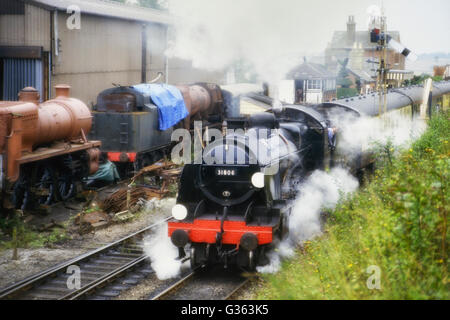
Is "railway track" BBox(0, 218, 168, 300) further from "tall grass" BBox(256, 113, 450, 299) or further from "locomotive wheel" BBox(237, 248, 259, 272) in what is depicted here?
"tall grass" BBox(256, 113, 450, 299)

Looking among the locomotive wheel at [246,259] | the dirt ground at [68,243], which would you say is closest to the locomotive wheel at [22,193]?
the dirt ground at [68,243]

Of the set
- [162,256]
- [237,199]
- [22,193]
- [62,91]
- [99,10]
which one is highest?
[99,10]

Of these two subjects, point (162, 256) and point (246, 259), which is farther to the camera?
point (162, 256)

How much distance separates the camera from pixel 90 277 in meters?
9.10

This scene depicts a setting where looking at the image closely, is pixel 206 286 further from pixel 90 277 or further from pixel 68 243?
pixel 68 243

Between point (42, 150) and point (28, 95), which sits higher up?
point (28, 95)

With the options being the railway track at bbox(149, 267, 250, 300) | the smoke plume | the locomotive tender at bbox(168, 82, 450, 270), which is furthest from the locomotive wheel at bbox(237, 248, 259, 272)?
the smoke plume

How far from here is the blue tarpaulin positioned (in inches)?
716

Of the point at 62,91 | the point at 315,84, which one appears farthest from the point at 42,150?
the point at 315,84

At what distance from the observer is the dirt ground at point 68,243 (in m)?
9.46

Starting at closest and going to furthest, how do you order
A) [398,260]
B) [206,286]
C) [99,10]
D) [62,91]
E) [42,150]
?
[398,260] → [206,286] → [42,150] → [62,91] → [99,10]

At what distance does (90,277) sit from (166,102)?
10.3 m

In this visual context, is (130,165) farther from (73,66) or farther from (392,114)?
(392,114)

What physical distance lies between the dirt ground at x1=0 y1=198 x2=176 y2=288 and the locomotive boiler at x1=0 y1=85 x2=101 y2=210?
0.74m
